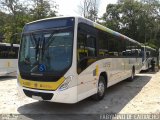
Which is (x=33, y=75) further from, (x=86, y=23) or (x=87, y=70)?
(x=86, y=23)

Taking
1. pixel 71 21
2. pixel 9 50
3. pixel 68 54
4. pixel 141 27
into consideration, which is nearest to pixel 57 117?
pixel 68 54

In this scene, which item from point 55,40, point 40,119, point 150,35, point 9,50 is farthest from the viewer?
point 150,35

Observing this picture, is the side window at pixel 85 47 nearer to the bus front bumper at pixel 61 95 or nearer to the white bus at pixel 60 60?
the white bus at pixel 60 60

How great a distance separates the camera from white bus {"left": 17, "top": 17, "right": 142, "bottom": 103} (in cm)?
719

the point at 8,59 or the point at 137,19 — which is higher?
the point at 137,19

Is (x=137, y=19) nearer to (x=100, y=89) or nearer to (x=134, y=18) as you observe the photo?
(x=134, y=18)

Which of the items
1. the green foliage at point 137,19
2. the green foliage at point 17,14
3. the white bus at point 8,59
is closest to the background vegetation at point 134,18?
the green foliage at point 137,19

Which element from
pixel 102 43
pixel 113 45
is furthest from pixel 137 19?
pixel 102 43

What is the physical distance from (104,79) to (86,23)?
2658mm

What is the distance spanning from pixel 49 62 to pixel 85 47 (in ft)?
4.30

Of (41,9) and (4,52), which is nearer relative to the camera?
(4,52)

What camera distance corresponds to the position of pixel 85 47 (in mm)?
7953

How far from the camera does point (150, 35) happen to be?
49688 millimetres

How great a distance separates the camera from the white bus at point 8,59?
17.1 m
